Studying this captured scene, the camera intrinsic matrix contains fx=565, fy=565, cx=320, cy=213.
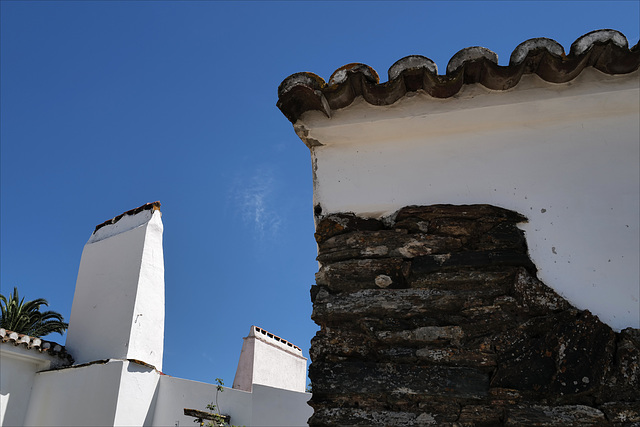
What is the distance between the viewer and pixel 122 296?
33.3ft

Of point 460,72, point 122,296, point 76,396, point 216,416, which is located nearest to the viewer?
point 460,72

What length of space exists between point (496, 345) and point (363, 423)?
0.62 metres

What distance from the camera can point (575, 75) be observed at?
8.94 feet

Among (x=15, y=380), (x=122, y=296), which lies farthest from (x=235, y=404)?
(x=15, y=380)

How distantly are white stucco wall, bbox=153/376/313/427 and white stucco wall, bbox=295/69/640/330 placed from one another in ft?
21.6

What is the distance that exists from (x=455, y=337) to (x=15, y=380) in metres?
9.90

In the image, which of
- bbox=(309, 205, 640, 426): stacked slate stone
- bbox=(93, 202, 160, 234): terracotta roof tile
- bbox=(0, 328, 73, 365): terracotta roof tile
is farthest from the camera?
bbox=(93, 202, 160, 234): terracotta roof tile

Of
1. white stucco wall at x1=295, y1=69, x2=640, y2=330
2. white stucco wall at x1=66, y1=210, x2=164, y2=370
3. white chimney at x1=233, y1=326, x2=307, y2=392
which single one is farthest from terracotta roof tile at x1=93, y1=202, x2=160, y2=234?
white stucco wall at x1=295, y1=69, x2=640, y2=330

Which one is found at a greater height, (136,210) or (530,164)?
(136,210)

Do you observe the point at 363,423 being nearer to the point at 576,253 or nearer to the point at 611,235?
the point at 576,253

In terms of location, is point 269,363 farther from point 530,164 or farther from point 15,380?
point 530,164

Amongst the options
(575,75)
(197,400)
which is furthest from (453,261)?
(197,400)

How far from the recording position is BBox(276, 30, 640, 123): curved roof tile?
2.62 m

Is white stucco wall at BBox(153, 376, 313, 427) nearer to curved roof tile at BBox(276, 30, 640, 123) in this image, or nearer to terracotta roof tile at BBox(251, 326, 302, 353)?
terracotta roof tile at BBox(251, 326, 302, 353)
